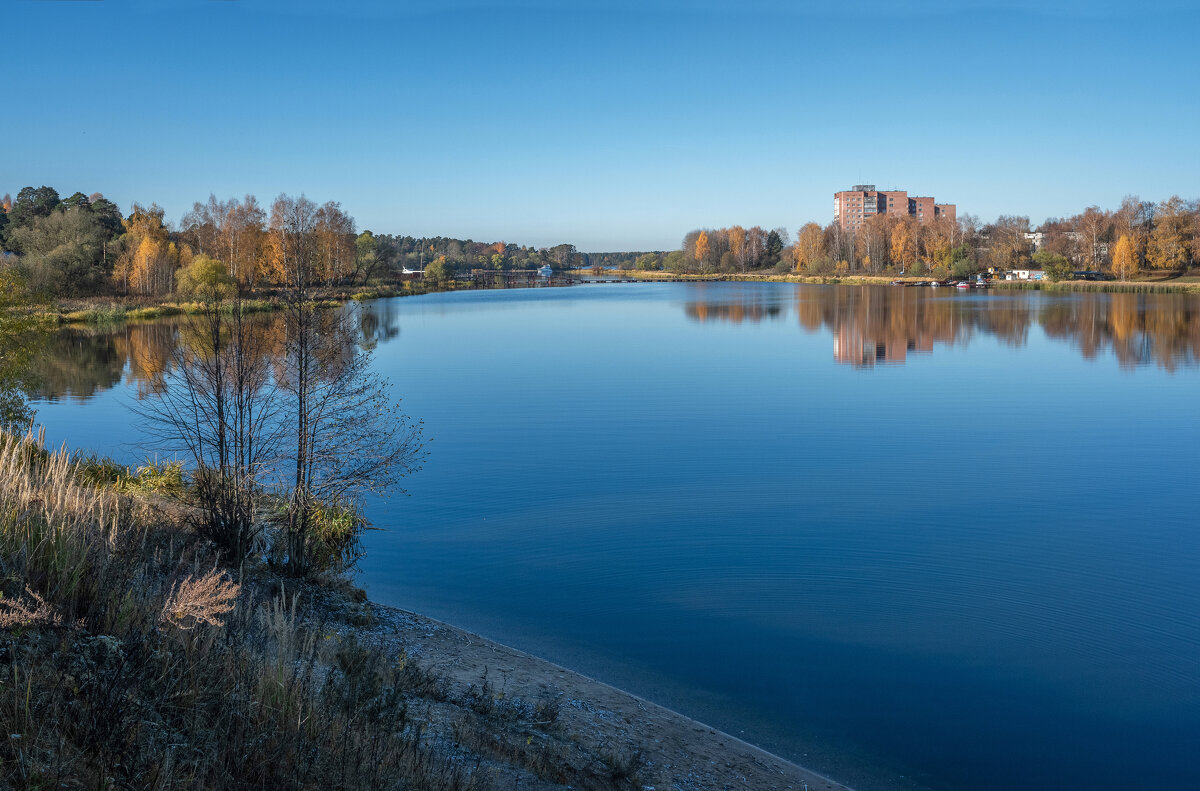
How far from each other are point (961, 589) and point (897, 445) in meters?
8.32

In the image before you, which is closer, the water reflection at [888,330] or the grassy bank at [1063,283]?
the water reflection at [888,330]

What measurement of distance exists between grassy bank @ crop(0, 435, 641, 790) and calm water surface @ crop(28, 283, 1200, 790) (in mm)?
2450

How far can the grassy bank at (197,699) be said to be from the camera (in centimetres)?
392

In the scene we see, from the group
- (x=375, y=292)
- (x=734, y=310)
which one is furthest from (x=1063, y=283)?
(x=375, y=292)

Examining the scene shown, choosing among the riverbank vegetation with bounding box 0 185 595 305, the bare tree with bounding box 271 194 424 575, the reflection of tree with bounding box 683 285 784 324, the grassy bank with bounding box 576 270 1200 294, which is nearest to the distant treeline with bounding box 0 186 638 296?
the riverbank vegetation with bounding box 0 185 595 305

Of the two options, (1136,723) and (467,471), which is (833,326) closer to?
(467,471)

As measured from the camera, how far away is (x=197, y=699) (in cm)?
452

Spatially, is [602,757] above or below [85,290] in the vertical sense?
below

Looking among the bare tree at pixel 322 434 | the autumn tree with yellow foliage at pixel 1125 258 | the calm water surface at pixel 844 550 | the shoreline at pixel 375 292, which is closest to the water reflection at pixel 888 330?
the calm water surface at pixel 844 550

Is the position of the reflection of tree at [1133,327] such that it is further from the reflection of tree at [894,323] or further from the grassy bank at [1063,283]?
the grassy bank at [1063,283]

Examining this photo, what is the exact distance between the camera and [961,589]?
1080 cm

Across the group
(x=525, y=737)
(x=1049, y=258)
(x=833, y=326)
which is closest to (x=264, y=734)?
(x=525, y=737)

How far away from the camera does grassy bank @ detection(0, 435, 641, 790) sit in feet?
12.9

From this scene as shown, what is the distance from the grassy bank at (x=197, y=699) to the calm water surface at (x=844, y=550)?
2.45 meters
